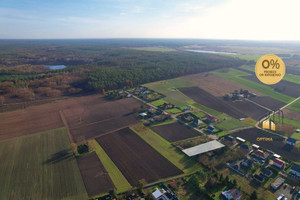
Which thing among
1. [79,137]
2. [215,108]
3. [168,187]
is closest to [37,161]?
[79,137]

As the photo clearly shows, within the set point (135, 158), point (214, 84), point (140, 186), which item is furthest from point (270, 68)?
point (214, 84)

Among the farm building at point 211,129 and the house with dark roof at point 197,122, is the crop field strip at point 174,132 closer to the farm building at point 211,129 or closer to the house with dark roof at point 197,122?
the house with dark roof at point 197,122

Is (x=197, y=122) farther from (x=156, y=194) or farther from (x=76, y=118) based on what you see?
(x=76, y=118)

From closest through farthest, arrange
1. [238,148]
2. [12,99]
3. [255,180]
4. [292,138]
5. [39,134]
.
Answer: [255,180] → [238,148] → [292,138] → [39,134] → [12,99]

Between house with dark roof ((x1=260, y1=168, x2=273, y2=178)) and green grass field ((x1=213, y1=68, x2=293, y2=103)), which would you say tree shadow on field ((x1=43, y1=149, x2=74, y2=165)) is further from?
green grass field ((x1=213, y1=68, x2=293, y2=103))

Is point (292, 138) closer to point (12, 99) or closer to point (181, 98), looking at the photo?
point (181, 98)

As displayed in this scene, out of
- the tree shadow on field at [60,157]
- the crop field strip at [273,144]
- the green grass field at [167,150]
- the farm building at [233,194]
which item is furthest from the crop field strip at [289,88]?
the tree shadow on field at [60,157]
